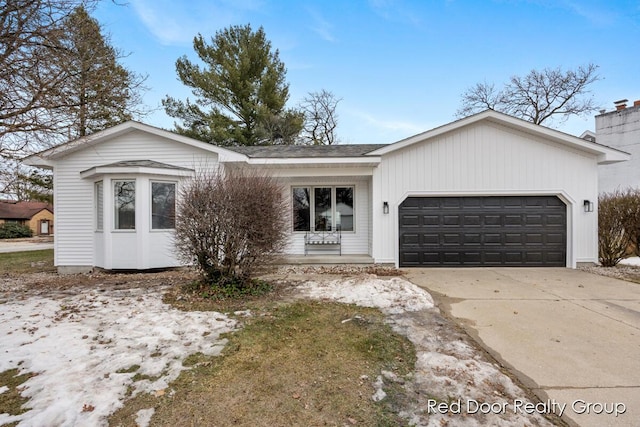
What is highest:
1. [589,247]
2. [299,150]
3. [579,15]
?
[579,15]

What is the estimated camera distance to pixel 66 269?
862cm

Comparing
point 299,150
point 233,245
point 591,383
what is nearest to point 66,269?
point 233,245

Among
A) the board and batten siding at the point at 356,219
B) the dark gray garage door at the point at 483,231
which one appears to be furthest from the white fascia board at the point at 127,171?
the dark gray garage door at the point at 483,231

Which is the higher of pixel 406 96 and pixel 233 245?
pixel 406 96

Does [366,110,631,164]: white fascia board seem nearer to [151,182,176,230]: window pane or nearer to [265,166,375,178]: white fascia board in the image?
[265,166,375,178]: white fascia board

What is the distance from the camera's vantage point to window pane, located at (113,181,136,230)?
802 centimetres

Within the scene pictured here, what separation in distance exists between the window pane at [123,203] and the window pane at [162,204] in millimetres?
518

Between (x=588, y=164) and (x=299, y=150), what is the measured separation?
8583 mm

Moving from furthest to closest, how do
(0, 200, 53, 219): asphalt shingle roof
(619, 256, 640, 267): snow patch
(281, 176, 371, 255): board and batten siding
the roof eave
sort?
(0, 200, 53, 219): asphalt shingle roof → (281, 176, 371, 255): board and batten siding → (619, 256, 640, 267): snow patch → the roof eave

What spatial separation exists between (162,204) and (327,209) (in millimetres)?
4854

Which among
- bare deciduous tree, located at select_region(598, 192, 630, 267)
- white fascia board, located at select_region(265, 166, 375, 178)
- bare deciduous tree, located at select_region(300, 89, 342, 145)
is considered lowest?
bare deciduous tree, located at select_region(598, 192, 630, 267)

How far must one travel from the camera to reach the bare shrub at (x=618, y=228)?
8438 mm

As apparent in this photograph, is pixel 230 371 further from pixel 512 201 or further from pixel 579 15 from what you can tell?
pixel 579 15

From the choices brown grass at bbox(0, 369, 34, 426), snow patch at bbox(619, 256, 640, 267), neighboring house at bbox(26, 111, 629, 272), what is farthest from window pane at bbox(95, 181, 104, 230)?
snow patch at bbox(619, 256, 640, 267)
